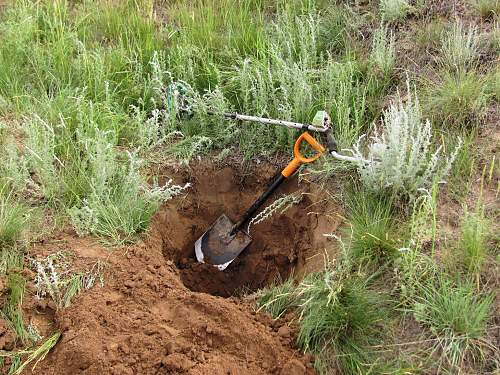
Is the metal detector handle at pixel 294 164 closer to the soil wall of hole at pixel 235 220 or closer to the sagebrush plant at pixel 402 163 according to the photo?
the soil wall of hole at pixel 235 220

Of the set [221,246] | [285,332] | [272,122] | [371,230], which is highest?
[272,122]

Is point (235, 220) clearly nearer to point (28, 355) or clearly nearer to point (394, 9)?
point (28, 355)

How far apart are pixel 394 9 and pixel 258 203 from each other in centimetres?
167

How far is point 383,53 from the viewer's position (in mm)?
3904

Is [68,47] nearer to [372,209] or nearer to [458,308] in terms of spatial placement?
[372,209]

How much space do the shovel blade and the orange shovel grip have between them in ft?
1.80

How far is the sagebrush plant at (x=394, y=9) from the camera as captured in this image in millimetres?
4211

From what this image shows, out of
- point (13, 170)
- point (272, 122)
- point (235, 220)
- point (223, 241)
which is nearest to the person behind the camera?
point (13, 170)

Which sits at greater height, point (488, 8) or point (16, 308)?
point (488, 8)

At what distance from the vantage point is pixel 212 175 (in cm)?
390

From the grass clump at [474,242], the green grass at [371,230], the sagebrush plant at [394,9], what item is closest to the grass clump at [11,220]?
the green grass at [371,230]

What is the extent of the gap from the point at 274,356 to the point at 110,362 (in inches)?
28.4

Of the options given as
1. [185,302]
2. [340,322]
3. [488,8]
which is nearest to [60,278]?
[185,302]

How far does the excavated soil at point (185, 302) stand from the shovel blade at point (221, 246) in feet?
0.21
